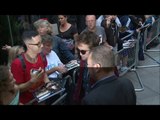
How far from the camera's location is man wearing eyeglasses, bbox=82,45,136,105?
86.6 inches

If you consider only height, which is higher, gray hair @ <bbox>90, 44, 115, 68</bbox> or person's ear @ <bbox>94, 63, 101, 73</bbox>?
gray hair @ <bbox>90, 44, 115, 68</bbox>

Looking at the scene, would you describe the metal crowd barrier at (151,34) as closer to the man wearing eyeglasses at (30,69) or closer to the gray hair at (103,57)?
the man wearing eyeglasses at (30,69)

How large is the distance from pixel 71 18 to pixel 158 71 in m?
1.76

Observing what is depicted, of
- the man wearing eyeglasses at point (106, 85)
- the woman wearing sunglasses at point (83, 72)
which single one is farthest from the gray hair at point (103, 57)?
the woman wearing sunglasses at point (83, 72)

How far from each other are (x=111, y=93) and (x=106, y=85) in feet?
0.23

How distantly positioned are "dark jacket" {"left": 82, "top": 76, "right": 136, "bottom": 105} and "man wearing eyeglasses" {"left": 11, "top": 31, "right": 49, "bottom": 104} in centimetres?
74

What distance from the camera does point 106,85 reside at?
7.39ft

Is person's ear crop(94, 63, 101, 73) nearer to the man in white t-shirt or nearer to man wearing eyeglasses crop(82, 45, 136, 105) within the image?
man wearing eyeglasses crop(82, 45, 136, 105)

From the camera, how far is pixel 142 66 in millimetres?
5035

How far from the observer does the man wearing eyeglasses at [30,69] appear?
9.04 ft

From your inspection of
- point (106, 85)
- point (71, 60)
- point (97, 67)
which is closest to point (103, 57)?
point (97, 67)

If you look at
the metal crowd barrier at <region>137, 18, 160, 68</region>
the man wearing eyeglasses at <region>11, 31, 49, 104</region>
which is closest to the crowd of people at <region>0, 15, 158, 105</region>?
the man wearing eyeglasses at <region>11, 31, 49, 104</region>
